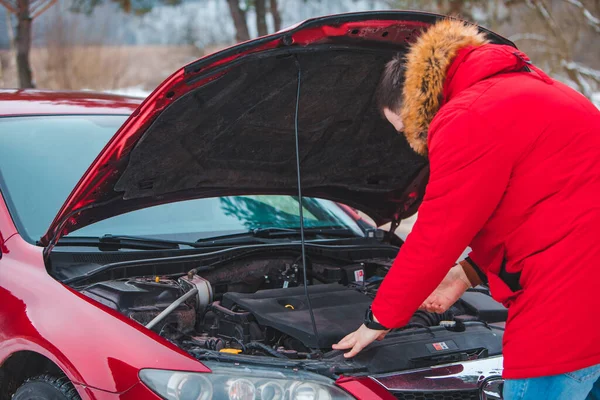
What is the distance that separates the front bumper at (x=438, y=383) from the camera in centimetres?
215

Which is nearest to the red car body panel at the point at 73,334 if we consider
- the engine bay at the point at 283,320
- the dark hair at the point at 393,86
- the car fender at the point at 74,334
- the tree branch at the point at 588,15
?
the car fender at the point at 74,334

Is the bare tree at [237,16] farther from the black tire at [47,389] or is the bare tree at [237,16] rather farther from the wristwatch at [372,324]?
the wristwatch at [372,324]

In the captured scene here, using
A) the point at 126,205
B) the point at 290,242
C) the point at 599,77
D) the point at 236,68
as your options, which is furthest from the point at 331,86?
the point at 599,77

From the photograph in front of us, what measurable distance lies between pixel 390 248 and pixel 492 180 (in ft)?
5.38

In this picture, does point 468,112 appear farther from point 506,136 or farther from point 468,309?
point 468,309

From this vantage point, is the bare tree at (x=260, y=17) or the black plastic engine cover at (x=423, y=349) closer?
the black plastic engine cover at (x=423, y=349)

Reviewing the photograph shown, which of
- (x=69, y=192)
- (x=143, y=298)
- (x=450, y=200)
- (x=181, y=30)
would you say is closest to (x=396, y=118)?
(x=450, y=200)

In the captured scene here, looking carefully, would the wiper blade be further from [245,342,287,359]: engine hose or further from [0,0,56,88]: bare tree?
[0,0,56,88]: bare tree

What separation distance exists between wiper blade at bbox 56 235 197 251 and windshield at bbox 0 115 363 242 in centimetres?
5

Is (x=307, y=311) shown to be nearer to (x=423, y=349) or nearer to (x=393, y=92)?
(x=423, y=349)

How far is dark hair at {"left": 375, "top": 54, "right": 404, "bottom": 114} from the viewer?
224 cm

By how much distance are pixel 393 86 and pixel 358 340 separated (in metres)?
0.88

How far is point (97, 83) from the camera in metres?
20.2

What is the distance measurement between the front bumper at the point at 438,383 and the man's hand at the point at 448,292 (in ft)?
0.76
